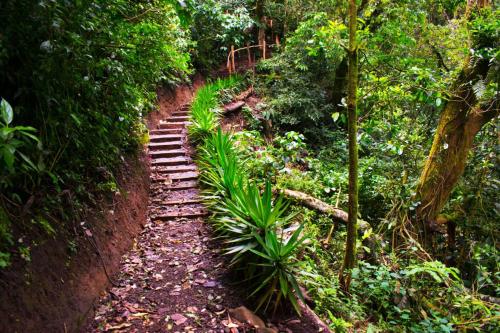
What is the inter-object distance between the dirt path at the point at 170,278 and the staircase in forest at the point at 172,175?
17 mm

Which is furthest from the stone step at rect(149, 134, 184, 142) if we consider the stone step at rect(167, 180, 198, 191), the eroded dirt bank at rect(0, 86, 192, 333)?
the eroded dirt bank at rect(0, 86, 192, 333)

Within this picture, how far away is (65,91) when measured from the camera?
9.55ft

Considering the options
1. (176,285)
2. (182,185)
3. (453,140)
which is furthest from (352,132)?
(182,185)

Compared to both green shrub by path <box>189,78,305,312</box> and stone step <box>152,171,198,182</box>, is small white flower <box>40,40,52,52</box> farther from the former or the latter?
stone step <box>152,171,198,182</box>

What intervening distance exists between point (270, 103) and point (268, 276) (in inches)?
334

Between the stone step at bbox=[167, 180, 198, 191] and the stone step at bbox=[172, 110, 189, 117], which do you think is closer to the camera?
the stone step at bbox=[167, 180, 198, 191]

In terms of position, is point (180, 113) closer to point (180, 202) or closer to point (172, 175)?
point (172, 175)

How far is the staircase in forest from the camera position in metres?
5.33

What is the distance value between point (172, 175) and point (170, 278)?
9.61ft

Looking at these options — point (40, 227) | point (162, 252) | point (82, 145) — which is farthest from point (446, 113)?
point (40, 227)

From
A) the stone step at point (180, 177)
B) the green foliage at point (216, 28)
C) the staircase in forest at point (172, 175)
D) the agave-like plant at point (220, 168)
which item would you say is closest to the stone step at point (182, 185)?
the staircase in forest at point (172, 175)

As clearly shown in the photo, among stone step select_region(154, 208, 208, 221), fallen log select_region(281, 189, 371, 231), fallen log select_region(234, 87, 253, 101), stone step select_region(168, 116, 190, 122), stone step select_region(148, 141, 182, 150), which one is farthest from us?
fallen log select_region(234, 87, 253, 101)

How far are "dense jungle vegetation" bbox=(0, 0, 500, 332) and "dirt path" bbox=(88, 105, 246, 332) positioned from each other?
0.33 meters

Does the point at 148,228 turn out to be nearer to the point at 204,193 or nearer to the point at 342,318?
the point at 204,193
